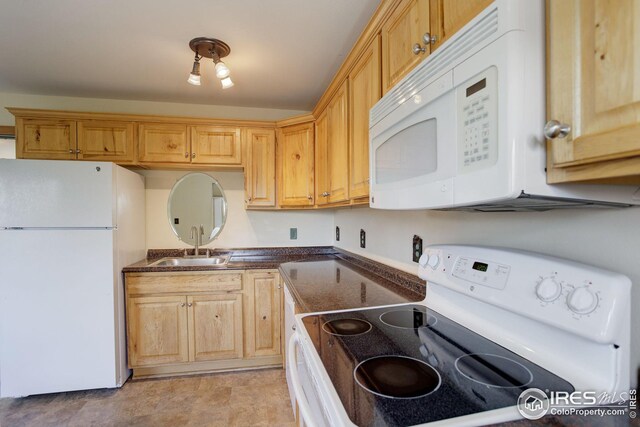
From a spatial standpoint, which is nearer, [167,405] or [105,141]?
[167,405]

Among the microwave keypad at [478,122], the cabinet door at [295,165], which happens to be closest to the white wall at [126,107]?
the cabinet door at [295,165]

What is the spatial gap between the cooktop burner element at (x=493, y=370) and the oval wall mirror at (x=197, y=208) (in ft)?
8.24

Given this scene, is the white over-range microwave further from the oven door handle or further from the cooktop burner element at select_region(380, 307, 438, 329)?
the oven door handle

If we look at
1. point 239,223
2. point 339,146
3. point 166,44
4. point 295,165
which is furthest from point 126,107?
point 339,146

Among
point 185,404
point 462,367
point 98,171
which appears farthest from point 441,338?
point 98,171

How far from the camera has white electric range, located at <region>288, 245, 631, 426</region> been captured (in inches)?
23.5

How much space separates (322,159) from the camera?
2303 millimetres

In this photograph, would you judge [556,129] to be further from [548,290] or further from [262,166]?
[262,166]

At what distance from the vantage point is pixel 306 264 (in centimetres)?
233

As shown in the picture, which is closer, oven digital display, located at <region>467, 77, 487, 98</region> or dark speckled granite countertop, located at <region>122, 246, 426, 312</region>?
oven digital display, located at <region>467, 77, 487, 98</region>

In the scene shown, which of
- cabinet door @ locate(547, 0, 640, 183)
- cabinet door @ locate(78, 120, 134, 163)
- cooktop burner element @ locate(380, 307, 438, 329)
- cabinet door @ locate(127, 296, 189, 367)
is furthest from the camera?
cabinet door @ locate(78, 120, 134, 163)

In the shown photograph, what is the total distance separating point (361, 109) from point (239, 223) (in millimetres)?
1831

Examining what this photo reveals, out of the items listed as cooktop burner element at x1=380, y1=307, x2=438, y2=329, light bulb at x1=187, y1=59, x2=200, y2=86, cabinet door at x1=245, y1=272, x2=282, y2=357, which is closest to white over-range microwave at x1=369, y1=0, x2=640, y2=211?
cooktop burner element at x1=380, y1=307, x2=438, y2=329

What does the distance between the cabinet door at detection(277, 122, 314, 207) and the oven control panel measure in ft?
5.54
